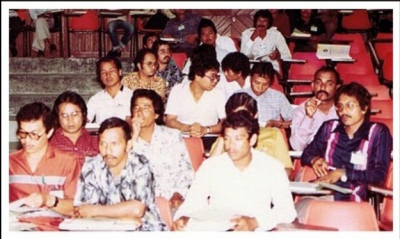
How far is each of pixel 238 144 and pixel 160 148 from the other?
445 mm

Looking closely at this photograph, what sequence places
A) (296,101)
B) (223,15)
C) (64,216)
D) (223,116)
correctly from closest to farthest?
1. (64,216)
2. (223,116)
3. (296,101)
4. (223,15)

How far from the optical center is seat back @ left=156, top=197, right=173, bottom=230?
3.57 metres

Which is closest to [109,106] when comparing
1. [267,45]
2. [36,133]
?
[36,133]

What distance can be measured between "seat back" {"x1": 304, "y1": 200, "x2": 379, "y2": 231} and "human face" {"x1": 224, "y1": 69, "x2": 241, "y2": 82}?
941 mm

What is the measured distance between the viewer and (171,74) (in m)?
4.22

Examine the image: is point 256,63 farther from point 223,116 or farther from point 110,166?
point 110,166

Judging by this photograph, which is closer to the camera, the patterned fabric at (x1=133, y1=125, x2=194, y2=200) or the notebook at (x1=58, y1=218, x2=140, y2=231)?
the notebook at (x1=58, y1=218, x2=140, y2=231)

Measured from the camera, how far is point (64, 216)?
12.1ft

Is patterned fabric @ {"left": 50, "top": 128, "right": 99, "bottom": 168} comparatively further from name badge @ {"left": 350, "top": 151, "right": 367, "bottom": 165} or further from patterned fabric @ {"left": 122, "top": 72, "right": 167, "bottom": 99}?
name badge @ {"left": 350, "top": 151, "right": 367, "bottom": 165}

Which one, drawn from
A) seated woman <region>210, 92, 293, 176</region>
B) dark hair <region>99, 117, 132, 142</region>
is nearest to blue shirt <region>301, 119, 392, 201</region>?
seated woman <region>210, 92, 293, 176</region>

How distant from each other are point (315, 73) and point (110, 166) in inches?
52.9

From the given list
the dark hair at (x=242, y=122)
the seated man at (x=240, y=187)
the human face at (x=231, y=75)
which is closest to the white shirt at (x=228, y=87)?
the human face at (x=231, y=75)

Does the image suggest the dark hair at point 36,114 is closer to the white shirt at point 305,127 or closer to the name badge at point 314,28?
the white shirt at point 305,127
